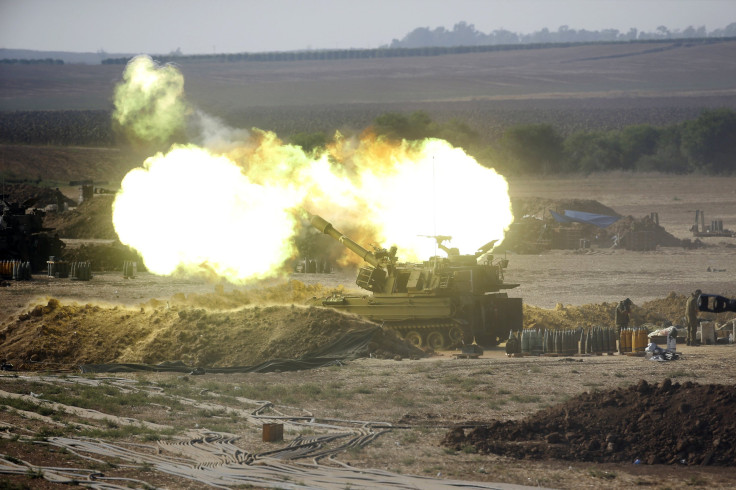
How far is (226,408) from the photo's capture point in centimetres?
2273

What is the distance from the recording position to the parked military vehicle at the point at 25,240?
180 ft

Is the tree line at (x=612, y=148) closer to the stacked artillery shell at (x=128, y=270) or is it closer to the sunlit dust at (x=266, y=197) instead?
the stacked artillery shell at (x=128, y=270)

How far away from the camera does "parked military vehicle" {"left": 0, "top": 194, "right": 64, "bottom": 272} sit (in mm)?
54750

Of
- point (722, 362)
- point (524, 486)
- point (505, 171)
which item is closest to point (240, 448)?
point (524, 486)

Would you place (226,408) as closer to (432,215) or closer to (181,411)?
(181,411)

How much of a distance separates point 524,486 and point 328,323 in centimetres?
1352

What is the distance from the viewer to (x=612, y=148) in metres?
101

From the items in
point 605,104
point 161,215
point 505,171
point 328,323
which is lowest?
point 328,323

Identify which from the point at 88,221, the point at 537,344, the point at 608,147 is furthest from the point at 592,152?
the point at 537,344

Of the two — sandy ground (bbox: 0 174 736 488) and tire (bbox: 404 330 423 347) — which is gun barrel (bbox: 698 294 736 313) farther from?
tire (bbox: 404 330 423 347)

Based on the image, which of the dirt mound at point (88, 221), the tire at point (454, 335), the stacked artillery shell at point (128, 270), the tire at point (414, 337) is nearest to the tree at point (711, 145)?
the dirt mound at point (88, 221)

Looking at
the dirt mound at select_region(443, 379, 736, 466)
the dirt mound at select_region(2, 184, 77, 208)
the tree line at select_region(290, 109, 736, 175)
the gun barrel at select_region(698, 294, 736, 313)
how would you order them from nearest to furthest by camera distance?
1. the dirt mound at select_region(443, 379, 736, 466)
2. the gun barrel at select_region(698, 294, 736, 313)
3. the dirt mound at select_region(2, 184, 77, 208)
4. the tree line at select_region(290, 109, 736, 175)

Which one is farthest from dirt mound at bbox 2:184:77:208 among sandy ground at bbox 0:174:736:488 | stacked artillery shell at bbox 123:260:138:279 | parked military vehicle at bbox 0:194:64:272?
sandy ground at bbox 0:174:736:488

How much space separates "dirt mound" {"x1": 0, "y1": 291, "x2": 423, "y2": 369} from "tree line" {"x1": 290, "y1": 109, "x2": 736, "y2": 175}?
204 feet
